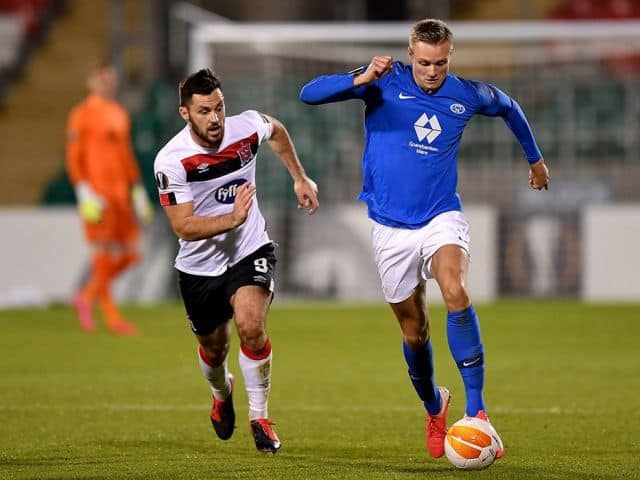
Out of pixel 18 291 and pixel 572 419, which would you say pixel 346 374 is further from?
pixel 18 291

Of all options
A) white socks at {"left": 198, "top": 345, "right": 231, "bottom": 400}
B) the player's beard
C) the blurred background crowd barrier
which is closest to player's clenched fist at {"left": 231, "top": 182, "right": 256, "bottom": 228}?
the player's beard

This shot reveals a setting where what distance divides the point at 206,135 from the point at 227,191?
1.20 feet

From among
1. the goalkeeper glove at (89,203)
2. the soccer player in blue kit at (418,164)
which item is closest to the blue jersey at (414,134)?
the soccer player in blue kit at (418,164)

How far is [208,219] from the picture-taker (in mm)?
6488

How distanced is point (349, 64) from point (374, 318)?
3.80m

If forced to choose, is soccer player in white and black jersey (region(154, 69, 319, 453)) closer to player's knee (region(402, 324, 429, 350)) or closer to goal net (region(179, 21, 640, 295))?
player's knee (region(402, 324, 429, 350))

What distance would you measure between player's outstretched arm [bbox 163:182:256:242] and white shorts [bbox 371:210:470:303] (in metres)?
0.69

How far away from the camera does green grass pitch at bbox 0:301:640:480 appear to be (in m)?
6.11

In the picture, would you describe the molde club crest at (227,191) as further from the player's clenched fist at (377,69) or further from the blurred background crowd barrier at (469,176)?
the blurred background crowd barrier at (469,176)

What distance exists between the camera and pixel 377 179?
658 centimetres

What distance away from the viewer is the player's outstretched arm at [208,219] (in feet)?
20.6

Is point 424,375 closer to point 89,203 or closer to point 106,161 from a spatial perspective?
point 89,203

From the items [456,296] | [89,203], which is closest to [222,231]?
[456,296]

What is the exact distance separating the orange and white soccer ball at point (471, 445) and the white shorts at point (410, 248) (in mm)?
861
